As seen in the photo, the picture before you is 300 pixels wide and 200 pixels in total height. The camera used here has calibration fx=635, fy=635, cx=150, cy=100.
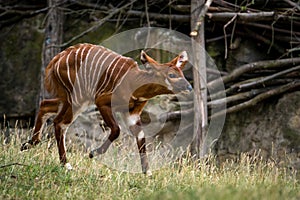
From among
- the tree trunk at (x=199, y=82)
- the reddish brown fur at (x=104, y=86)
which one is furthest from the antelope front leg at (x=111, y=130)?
the tree trunk at (x=199, y=82)

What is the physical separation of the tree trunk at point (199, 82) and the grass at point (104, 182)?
2098mm

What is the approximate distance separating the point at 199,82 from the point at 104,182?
3.87 meters

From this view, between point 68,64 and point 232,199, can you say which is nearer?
point 232,199

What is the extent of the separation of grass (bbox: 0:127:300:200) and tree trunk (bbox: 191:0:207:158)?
6.88 ft

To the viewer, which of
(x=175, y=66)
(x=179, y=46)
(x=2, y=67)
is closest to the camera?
(x=175, y=66)

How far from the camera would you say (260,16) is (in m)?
9.80

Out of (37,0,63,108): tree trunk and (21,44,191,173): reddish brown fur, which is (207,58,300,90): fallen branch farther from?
(21,44,191,173): reddish brown fur

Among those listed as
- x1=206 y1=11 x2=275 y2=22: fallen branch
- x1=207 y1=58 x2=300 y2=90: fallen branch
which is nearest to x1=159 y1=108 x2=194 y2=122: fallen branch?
x1=207 y1=58 x2=300 y2=90: fallen branch

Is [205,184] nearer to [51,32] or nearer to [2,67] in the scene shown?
[51,32]

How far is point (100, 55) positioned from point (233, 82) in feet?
12.9

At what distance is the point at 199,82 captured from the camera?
959 centimetres

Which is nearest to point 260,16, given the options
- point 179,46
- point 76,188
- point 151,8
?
point 179,46

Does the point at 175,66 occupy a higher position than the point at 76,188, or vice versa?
the point at 175,66

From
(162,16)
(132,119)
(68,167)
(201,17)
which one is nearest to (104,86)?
(132,119)
